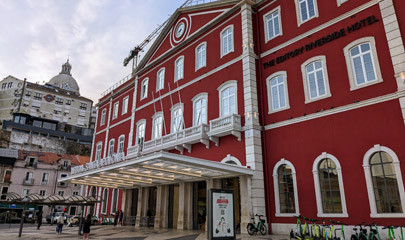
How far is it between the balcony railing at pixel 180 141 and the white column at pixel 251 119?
321 cm

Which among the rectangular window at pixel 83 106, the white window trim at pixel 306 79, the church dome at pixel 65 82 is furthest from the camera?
the church dome at pixel 65 82

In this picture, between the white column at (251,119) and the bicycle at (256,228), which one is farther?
the white column at (251,119)

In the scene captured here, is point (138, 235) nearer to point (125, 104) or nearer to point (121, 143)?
point (121, 143)

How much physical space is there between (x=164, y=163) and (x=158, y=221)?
8975 mm

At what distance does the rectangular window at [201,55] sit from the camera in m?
22.0

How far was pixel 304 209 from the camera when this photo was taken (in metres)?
14.1

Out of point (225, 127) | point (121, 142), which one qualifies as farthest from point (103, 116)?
point (225, 127)

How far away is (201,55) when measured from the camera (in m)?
22.4

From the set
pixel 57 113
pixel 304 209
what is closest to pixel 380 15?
pixel 304 209

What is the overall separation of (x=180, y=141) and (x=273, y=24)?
389 inches

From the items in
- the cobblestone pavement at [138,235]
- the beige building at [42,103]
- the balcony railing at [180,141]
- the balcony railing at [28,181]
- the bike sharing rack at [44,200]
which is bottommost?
the cobblestone pavement at [138,235]

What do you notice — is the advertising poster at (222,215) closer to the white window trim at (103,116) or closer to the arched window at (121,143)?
the arched window at (121,143)

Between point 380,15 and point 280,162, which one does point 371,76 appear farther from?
point 280,162

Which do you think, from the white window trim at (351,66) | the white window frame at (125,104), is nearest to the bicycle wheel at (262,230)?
the white window trim at (351,66)
